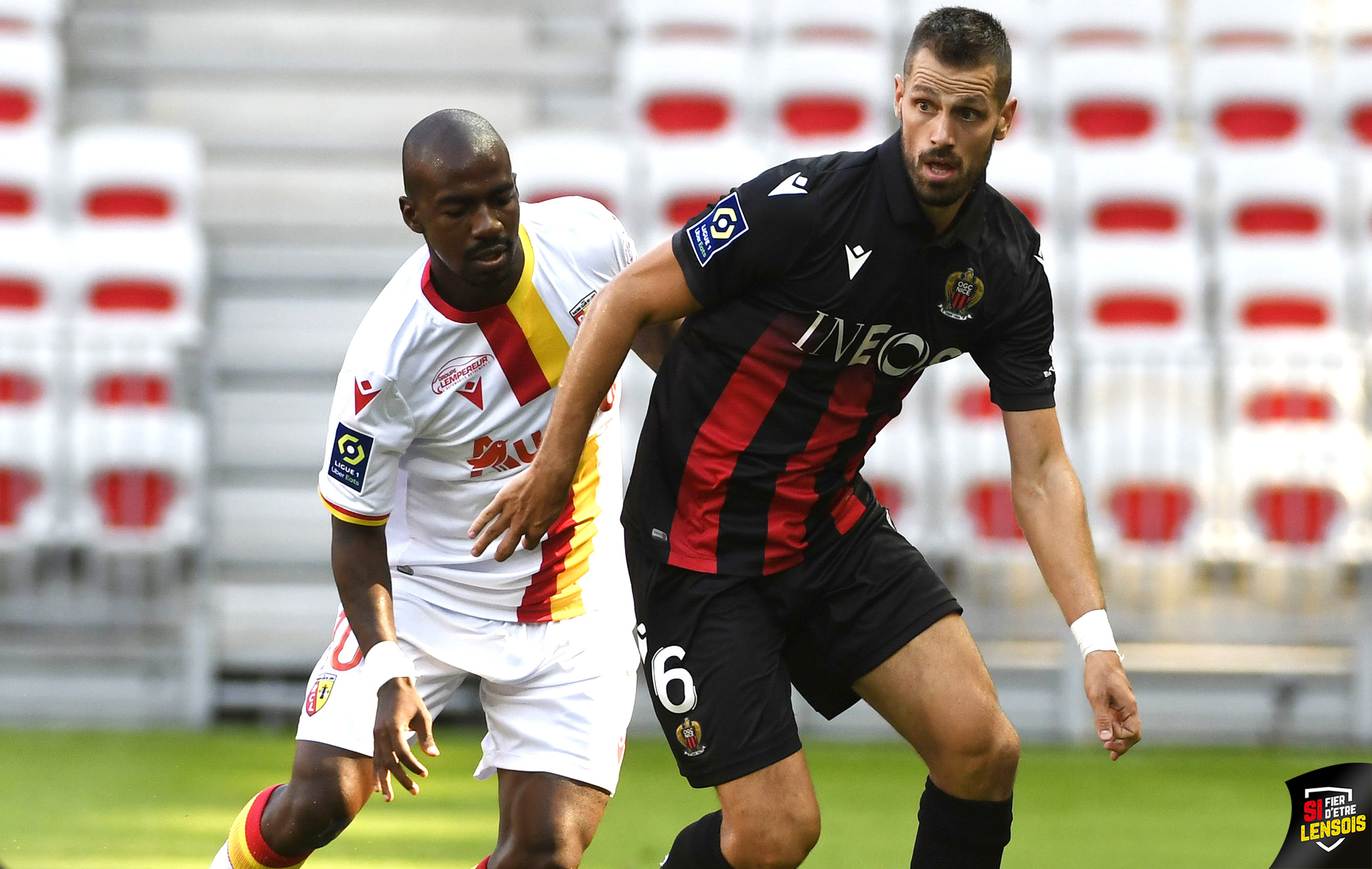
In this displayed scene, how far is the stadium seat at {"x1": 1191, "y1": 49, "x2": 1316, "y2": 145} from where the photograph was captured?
9.59 meters

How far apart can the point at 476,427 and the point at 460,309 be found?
0.88 feet

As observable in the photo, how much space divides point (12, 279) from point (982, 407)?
5.18 meters

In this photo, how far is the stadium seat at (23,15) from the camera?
388 inches

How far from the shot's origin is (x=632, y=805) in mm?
6094

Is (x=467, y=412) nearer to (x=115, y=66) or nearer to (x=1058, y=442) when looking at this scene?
(x=1058, y=442)

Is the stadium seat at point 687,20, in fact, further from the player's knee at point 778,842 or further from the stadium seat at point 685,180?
the player's knee at point 778,842

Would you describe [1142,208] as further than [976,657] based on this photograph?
Yes

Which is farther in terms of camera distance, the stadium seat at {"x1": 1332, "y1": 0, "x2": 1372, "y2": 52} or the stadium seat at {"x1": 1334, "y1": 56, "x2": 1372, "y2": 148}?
the stadium seat at {"x1": 1332, "y1": 0, "x2": 1372, "y2": 52}

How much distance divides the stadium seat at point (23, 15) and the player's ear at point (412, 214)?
24.2ft

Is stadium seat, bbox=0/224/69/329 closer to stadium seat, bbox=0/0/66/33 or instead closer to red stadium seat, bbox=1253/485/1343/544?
stadium seat, bbox=0/0/66/33

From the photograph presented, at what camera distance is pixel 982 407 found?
797cm

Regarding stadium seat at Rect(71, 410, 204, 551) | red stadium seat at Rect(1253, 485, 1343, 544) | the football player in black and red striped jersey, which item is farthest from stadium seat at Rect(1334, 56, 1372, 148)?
the football player in black and red striped jersey

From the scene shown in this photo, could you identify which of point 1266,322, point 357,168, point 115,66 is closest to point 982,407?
point 1266,322

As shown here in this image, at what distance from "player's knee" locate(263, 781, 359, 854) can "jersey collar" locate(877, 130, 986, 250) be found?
1744mm
